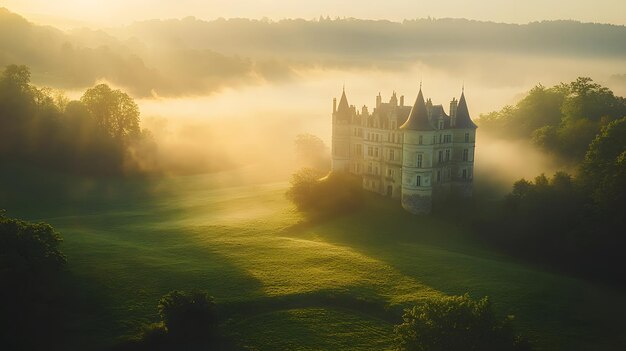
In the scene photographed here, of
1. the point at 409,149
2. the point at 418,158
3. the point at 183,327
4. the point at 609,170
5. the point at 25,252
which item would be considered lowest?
the point at 183,327

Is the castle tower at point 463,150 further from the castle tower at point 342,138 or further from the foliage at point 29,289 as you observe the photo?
the foliage at point 29,289

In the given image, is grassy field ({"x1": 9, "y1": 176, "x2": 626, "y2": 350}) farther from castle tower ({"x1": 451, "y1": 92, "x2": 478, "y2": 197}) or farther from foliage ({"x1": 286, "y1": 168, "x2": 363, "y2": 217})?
castle tower ({"x1": 451, "y1": 92, "x2": 478, "y2": 197})

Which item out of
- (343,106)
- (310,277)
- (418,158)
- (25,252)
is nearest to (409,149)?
(418,158)

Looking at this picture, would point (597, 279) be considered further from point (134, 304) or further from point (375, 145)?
point (134, 304)

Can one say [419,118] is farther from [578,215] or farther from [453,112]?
[578,215]

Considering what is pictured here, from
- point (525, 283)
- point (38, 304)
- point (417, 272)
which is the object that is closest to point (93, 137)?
point (38, 304)

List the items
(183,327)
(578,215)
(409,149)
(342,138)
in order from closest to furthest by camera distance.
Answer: (183,327) < (578,215) < (409,149) < (342,138)

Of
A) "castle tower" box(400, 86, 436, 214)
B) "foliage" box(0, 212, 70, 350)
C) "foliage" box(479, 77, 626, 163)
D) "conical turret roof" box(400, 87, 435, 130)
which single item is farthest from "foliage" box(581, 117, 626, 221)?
"foliage" box(0, 212, 70, 350)
